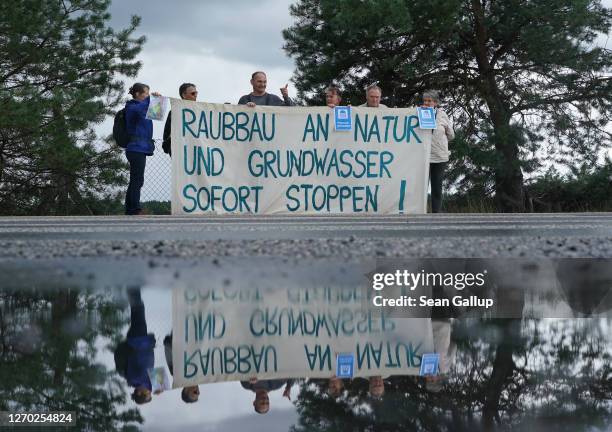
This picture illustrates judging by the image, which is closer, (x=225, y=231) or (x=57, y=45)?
(x=225, y=231)

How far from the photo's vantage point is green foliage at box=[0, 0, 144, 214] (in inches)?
661

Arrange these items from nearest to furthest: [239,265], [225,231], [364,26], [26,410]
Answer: [26,410] < [239,265] < [225,231] < [364,26]

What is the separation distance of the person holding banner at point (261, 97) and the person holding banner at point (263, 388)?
9.90m

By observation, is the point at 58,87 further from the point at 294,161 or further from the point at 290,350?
the point at 290,350

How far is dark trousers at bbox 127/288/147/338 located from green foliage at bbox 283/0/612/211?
14.6 metres

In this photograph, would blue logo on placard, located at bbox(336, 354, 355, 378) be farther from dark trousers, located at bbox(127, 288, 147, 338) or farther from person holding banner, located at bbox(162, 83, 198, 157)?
person holding banner, located at bbox(162, 83, 198, 157)

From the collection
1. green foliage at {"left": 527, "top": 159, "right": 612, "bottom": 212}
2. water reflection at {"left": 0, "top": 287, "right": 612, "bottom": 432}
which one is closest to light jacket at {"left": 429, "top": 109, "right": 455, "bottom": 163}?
green foliage at {"left": 527, "top": 159, "right": 612, "bottom": 212}

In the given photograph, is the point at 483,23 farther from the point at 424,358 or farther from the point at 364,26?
the point at 424,358

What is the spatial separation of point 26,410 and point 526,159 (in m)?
17.4

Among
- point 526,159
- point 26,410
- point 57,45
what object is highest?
point 57,45

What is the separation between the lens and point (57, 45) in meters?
18.2

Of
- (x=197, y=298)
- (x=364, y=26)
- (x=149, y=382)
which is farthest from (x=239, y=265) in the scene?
(x=364, y=26)

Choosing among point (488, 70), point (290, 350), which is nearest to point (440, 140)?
point (488, 70)

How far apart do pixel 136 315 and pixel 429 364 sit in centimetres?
95
